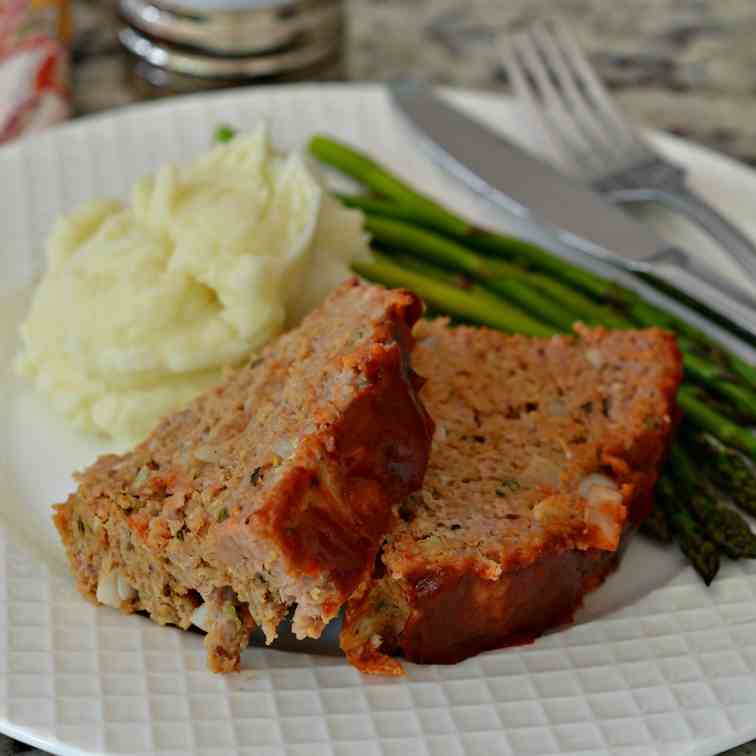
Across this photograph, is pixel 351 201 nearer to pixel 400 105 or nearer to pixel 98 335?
pixel 400 105

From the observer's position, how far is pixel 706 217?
184 inches

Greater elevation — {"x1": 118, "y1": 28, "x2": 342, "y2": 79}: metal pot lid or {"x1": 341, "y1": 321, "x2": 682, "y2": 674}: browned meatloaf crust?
{"x1": 341, "y1": 321, "x2": 682, "y2": 674}: browned meatloaf crust

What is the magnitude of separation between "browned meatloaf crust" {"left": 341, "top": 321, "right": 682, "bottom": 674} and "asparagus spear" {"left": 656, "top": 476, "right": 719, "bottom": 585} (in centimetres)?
10

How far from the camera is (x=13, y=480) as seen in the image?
3.83 m

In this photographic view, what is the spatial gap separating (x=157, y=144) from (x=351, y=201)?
0.92 metres

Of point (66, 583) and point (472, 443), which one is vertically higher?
point (472, 443)

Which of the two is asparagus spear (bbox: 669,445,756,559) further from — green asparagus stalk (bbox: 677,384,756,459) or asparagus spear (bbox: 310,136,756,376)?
asparagus spear (bbox: 310,136,756,376)

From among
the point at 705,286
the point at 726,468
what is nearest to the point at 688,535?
the point at 726,468

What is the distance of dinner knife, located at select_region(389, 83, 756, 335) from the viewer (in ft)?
13.7

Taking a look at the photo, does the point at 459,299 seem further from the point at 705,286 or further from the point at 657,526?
the point at 657,526

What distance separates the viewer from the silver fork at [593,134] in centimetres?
471

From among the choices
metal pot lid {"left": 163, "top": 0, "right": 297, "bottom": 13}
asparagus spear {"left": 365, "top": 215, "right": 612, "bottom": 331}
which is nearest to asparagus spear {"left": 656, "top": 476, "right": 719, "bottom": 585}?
asparagus spear {"left": 365, "top": 215, "right": 612, "bottom": 331}

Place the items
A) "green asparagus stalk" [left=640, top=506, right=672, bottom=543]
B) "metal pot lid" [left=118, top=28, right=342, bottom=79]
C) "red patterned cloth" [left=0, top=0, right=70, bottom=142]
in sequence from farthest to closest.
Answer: "metal pot lid" [left=118, top=28, right=342, bottom=79] < "red patterned cloth" [left=0, top=0, right=70, bottom=142] < "green asparagus stalk" [left=640, top=506, right=672, bottom=543]

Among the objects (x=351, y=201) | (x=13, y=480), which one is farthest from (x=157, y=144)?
(x=13, y=480)
